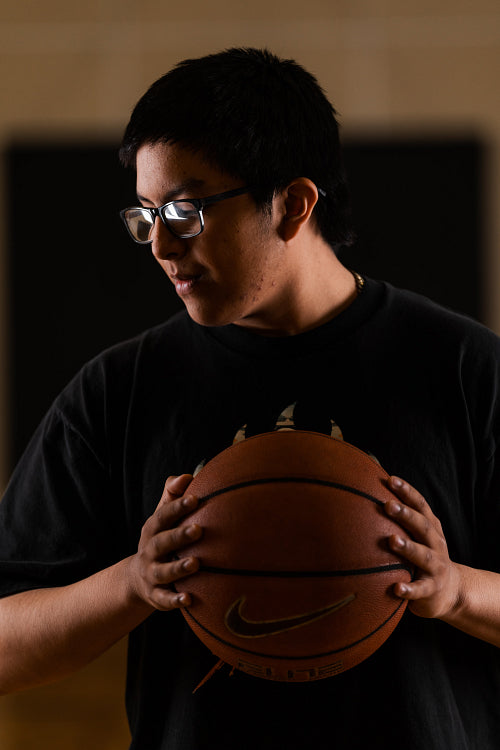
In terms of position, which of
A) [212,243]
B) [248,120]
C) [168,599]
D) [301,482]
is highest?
[248,120]

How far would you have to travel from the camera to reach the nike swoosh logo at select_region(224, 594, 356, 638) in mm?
1014

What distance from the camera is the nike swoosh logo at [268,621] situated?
1.01 m

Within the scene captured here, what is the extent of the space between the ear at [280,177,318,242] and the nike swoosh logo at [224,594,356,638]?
0.51 m

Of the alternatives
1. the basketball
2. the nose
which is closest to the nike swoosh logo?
the basketball

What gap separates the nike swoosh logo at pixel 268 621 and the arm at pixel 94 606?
0.21 feet

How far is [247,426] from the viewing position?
3.97ft

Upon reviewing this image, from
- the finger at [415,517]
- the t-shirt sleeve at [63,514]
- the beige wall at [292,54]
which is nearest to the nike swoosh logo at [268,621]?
the finger at [415,517]

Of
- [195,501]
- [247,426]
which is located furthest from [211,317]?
[195,501]

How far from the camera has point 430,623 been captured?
120cm

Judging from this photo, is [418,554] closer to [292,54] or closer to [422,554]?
[422,554]

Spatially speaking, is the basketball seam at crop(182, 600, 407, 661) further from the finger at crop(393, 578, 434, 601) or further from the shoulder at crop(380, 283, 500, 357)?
the shoulder at crop(380, 283, 500, 357)

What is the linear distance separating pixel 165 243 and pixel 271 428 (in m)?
0.29

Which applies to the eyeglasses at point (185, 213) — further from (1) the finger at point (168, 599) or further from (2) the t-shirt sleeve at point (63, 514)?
(1) the finger at point (168, 599)

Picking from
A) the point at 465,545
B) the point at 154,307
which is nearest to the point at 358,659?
the point at 465,545
